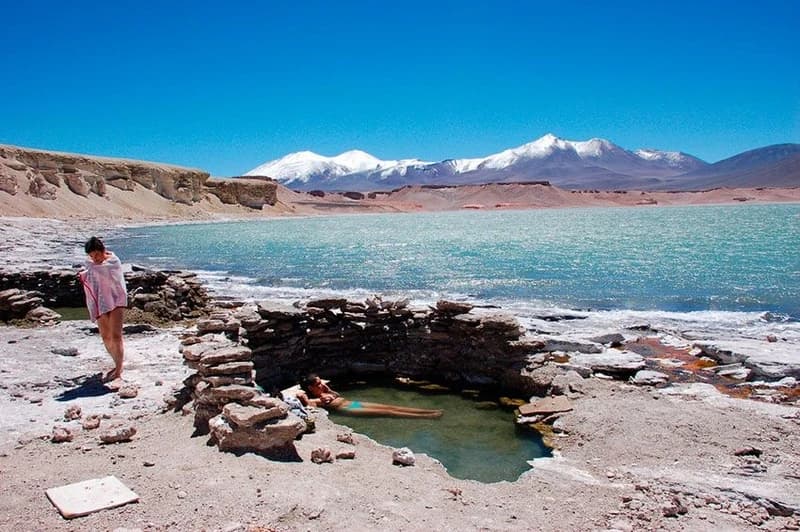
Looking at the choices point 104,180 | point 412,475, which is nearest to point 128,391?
point 412,475

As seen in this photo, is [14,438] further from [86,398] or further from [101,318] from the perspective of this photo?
[101,318]

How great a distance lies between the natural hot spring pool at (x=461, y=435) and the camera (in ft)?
24.6

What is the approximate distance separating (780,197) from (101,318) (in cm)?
17858

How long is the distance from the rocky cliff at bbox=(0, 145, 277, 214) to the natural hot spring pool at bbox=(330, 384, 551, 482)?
202 feet

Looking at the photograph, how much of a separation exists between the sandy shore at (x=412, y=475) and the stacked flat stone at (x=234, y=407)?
208mm

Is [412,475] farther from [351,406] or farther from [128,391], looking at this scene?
[128,391]

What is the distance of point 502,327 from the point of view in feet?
34.8

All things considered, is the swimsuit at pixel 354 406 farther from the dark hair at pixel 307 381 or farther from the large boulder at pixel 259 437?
the large boulder at pixel 259 437

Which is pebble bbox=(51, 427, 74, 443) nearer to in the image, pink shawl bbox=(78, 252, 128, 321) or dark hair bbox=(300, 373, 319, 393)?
pink shawl bbox=(78, 252, 128, 321)

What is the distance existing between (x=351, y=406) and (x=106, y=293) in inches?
156

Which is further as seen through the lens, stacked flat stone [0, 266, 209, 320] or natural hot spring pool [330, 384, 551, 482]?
stacked flat stone [0, 266, 209, 320]

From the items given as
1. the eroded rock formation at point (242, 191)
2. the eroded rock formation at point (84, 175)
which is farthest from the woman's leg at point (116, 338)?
the eroded rock formation at point (242, 191)

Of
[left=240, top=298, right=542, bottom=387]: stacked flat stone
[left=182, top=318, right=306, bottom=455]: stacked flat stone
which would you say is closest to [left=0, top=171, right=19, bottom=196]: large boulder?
[left=240, top=298, right=542, bottom=387]: stacked flat stone

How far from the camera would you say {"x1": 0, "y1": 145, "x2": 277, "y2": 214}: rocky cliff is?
6419cm
